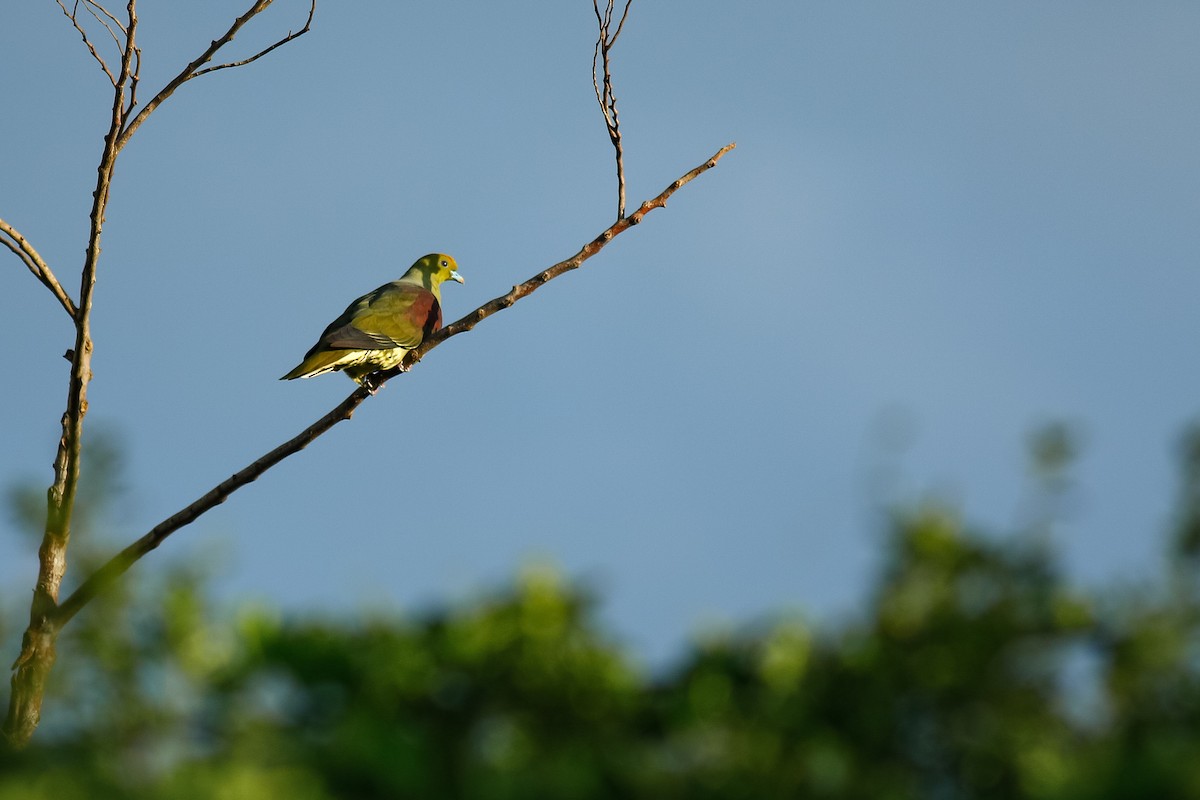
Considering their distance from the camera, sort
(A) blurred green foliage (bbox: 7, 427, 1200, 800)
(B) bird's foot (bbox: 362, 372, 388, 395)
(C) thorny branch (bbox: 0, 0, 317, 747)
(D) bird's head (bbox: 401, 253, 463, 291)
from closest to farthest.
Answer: (A) blurred green foliage (bbox: 7, 427, 1200, 800) < (C) thorny branch (bbox: 0, 0, 317, 747) < (B) bird's foot (bbox: 362, 372, 388, 395) < (D) bird's head (bbox: 401, 253, 463, 291)

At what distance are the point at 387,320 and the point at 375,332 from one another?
0.92 ft

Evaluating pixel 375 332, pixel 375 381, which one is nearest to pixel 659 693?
pixel 375 381

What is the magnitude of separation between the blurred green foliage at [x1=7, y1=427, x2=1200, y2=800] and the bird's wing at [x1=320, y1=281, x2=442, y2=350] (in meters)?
6.38

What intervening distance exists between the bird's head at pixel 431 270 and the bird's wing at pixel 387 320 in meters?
0.86

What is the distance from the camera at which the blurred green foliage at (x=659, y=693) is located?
2.05 metres

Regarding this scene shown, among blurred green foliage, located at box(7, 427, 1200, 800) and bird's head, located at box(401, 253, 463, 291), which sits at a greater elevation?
bird's head, located at box(401, 253, 463, 291)

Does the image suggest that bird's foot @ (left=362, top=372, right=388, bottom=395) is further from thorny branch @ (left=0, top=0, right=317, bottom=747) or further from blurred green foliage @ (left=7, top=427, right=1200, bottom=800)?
blurred green foliage @ (left=7, top=427, right=1200, bottom=800)

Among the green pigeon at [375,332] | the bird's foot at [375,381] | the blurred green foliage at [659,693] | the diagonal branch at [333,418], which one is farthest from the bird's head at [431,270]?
the blurred green foliage at [659,693]

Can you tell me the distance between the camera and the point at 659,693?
7.71 feet

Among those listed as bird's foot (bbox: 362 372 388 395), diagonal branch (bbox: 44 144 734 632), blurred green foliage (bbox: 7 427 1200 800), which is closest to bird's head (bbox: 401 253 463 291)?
bird's foot (bbox: 362 372 388 395)

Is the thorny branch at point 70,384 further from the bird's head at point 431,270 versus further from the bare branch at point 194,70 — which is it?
the bird's head at point 431,270

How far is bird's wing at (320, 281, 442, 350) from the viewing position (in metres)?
8.77

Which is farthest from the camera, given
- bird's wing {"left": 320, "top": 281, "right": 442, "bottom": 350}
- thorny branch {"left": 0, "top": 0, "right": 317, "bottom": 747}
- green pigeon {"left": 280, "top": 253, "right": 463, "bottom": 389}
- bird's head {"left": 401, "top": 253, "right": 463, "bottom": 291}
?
bird's head {"left": 401, "top": 253, "right": 463, "bottom": 291}

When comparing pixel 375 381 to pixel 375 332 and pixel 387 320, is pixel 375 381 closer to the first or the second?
pixel 375 332
